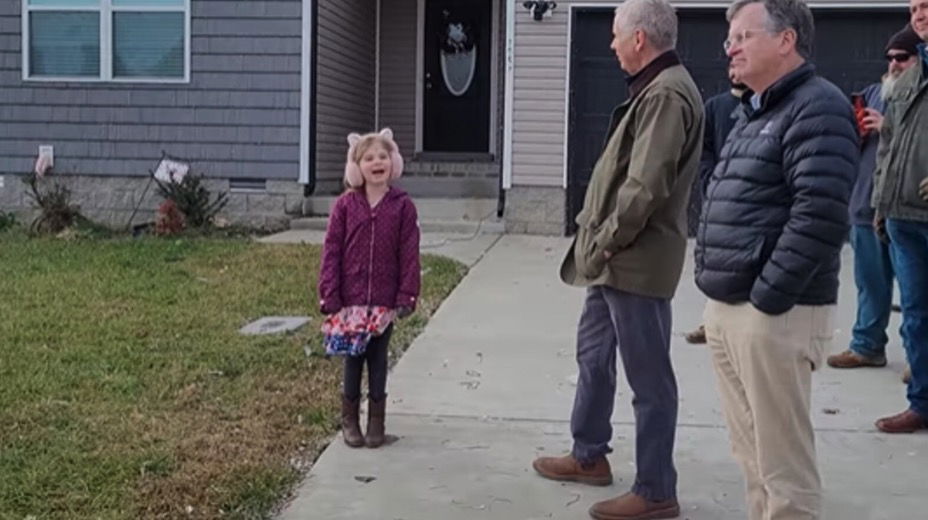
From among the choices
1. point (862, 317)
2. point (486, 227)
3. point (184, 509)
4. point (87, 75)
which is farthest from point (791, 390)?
point (87, 75)

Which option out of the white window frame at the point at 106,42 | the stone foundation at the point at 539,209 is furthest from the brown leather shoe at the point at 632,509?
the white window frame at the point at 106,42

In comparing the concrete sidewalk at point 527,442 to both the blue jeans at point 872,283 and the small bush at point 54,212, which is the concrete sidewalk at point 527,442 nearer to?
the blue jeans at point 872,283

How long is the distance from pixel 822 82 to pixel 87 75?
1047cm

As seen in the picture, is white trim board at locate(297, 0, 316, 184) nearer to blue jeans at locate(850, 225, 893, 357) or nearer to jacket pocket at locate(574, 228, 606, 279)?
blue jeans at locate(850, 225, 893, 357)

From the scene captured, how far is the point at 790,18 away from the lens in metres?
3.24

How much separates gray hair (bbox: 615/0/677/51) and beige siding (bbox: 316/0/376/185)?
883 cm

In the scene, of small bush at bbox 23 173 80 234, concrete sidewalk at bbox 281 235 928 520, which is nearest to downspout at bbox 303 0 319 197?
small bush at bbox 23 173 80 234

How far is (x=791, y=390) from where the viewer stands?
328 centimetres

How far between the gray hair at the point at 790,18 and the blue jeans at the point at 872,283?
9.80 feet

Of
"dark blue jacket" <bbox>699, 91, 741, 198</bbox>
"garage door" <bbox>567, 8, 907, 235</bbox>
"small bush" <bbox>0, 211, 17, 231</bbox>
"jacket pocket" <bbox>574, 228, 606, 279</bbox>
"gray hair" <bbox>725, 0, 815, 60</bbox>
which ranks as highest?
"garage door" <bbox>567, 8, 907, 235</bbox>

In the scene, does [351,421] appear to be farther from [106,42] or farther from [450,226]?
[106,42]

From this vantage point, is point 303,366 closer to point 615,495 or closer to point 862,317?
point 615,495

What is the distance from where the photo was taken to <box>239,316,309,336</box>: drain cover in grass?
22.3 ft

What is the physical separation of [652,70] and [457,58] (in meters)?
11.0
